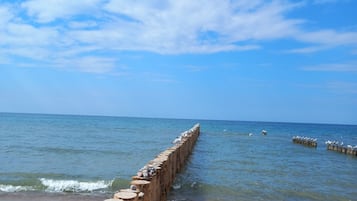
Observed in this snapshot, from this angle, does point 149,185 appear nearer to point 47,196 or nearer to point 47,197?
point 47,197

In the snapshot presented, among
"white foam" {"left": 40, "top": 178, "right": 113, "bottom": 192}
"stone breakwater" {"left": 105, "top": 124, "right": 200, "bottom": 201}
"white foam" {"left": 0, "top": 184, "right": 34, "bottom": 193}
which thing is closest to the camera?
"stone breakwater" {"left": 105, "top": 124, "right": 200, "bottom": 201}

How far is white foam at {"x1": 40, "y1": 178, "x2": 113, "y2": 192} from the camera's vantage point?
14383mm

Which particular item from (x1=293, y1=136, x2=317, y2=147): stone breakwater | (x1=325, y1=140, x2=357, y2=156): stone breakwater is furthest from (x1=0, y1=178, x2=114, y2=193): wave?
(x1=293, y1=136, x2=317, y2=147): stone breakwater

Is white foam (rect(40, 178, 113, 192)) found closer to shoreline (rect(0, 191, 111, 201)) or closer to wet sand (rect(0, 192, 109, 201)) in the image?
shoreline (rect(0, 191, 111, 201))

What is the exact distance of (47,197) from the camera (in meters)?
12.9

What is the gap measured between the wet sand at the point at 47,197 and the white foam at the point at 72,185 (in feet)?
3.00

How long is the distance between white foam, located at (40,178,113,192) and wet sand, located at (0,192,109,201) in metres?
0.92

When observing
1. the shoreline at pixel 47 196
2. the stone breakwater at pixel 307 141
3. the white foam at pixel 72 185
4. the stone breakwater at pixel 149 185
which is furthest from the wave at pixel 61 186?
the stone breakwater at pixel 307 141

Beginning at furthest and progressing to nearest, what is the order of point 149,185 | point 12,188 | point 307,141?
1. point 307,141
2. point 12,188
3. point 149,185

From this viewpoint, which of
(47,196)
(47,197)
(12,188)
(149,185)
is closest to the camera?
(149,185)

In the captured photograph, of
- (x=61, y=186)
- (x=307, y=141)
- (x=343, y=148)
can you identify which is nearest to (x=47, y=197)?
(x=61, y=186)

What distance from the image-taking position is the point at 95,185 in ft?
49.5

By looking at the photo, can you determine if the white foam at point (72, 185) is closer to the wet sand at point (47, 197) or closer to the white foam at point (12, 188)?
the white foam at point (12, 188)

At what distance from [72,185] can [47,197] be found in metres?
2.03
